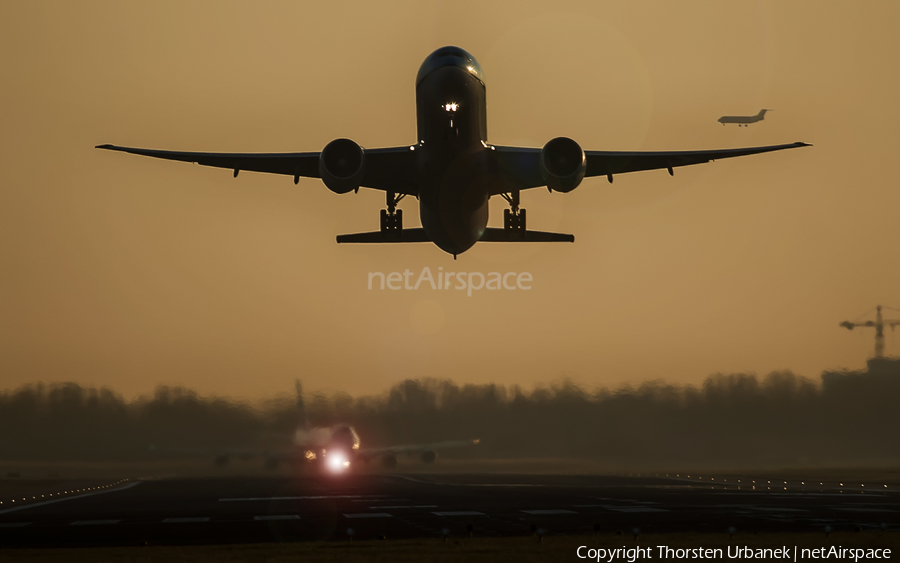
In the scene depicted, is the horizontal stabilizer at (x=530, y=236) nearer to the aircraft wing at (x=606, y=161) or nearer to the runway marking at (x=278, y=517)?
the aircraft wing at (x=606, y=161)

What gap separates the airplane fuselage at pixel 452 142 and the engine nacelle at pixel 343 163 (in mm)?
2984

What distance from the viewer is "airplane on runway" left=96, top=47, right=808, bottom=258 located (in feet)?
104

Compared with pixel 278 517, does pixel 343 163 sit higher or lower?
higher

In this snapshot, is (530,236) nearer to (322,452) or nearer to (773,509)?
(773,509)

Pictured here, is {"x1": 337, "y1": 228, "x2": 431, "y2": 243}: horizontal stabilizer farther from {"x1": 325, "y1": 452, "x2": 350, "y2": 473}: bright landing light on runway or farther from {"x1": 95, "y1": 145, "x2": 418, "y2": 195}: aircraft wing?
{"x1": 325, "y1": 452, "x2": 350, "y2": 473}: bright landing light on runway

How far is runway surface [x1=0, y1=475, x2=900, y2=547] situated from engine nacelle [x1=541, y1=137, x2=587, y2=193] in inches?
490

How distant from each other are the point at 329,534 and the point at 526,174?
16.8 m

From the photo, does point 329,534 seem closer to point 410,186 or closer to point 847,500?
point 410,186

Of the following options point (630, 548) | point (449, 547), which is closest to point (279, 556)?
point (449, 547)

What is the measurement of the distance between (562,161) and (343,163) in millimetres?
8138

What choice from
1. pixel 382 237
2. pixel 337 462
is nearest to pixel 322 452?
pixel 337 462

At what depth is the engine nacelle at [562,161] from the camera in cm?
3203

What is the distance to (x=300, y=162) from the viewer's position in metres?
35.7

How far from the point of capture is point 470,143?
32.9 m
